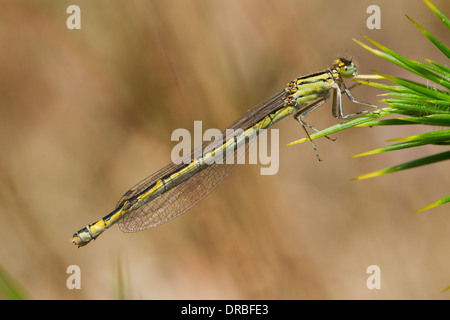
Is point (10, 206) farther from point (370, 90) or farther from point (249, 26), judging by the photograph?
point (370, 90)

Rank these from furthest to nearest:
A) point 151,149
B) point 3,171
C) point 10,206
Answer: point 151,149
point 3,171
point 10,206

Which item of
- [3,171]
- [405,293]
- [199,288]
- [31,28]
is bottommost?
[405,293]

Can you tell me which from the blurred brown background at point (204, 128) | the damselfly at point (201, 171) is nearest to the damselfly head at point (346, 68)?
the damselfly at point (201, 171)

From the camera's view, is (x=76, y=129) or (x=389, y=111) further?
(x=76, y=129)

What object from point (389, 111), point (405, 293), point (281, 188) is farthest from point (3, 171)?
point (405, 293)

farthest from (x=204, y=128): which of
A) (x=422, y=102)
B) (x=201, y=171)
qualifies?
(x=422, y=102)

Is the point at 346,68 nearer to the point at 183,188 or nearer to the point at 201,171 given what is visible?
the point at 201,171

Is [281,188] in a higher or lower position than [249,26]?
lower
